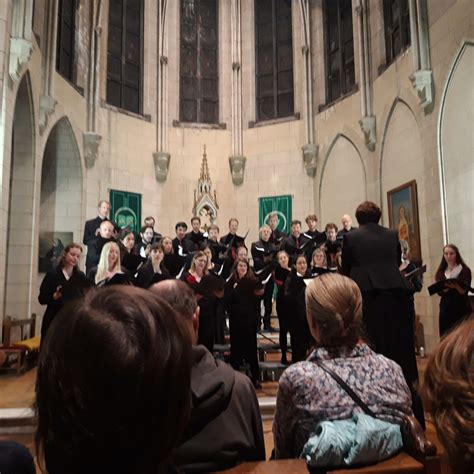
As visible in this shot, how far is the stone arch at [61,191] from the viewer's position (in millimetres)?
10164

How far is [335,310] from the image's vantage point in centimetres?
186

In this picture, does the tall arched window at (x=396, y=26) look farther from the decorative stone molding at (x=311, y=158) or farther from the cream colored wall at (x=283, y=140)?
the decorative stone molding at (x=311, y=158)

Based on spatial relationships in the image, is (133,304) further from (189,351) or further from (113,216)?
(113,216)

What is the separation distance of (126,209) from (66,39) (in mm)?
3786

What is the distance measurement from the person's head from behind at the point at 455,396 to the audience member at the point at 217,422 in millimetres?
639

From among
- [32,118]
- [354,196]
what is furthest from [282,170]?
[32,118]

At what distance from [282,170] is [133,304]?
1182 cm

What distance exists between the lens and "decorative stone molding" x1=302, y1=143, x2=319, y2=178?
39.1ft

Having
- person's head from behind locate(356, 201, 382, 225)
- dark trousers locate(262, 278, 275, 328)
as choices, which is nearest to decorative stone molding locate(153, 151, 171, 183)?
dark trousers locate(262, 278, 275, 328)

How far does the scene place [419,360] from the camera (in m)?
7.36

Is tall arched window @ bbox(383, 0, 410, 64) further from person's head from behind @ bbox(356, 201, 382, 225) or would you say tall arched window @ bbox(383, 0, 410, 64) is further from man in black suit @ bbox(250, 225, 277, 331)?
person's head from behind @ bbox(356, 201, 382, 225)

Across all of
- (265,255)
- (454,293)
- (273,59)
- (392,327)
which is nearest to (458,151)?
(454,293)

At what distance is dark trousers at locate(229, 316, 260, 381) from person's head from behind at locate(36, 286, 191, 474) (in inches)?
189

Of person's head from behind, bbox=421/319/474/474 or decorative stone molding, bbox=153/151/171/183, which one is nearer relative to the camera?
person's head from behind, bbox=421/319/474/474
